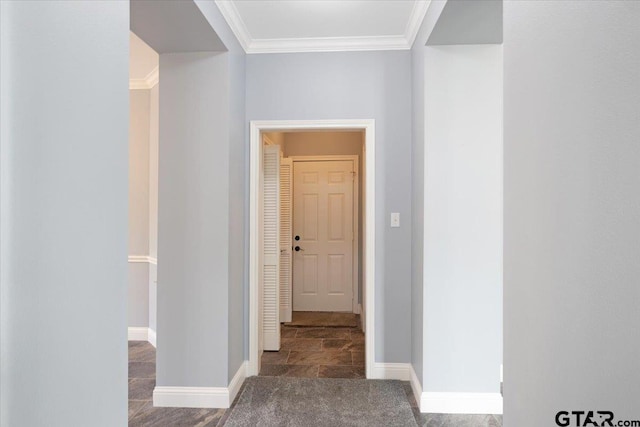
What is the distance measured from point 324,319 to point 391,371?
6.46 ft

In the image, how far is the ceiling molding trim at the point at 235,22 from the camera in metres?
2.44

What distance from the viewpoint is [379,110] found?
120 inches

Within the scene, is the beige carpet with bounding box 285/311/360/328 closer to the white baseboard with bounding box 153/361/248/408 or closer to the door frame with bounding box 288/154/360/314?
the door frame with bounding box 288/154/360/314

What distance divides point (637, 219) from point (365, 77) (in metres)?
2.55

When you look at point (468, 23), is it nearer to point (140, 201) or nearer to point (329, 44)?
point (329, 44)

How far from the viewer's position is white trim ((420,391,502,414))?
250 centimetres

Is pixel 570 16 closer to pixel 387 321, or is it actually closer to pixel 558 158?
pixel 558 158

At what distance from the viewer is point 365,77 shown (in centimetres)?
305

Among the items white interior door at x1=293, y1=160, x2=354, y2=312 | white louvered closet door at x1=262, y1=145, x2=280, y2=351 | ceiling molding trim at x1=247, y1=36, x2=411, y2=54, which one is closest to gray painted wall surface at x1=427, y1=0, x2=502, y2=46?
ceiling molding trim at x1=247, y1=36, x2=411, y2=54

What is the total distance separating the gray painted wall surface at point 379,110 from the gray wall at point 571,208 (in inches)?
67.5

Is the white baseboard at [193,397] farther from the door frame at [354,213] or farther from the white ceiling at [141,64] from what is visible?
the door frame at [354,213]

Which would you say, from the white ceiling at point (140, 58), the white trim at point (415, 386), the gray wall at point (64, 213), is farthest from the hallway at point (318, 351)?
the white ceiling at point (140, 58)

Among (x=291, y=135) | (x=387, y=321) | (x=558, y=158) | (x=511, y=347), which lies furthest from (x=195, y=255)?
(x=291, y=135)

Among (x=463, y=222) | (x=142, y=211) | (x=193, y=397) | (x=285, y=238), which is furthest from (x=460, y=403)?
(x=142, y=211)
